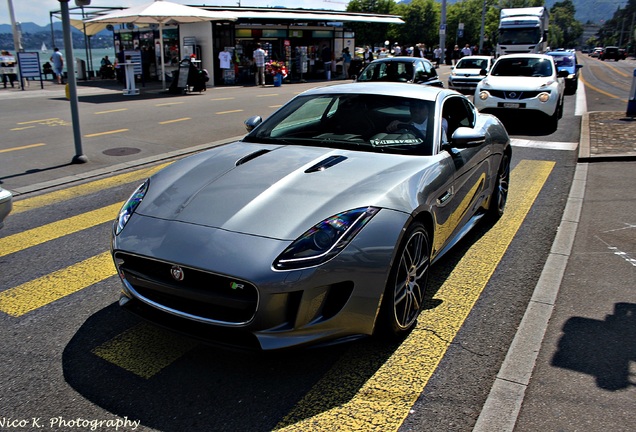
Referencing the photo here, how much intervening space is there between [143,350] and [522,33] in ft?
104

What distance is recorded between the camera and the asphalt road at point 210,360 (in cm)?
290

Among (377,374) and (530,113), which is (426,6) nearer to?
(530,113)

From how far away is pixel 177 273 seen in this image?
10.0 ft

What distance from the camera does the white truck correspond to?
29.9m

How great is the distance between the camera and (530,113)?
13359 millimetres

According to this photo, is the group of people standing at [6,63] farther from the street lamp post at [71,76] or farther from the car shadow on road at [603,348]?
the car shadow on road at [603,348]

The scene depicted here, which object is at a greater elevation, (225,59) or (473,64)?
(225,59)

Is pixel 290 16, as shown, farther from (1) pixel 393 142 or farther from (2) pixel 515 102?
(1) pixel 393 142

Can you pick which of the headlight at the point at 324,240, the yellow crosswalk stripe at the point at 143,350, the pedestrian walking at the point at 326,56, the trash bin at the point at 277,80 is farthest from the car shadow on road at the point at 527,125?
the pedestrian walking at the point at 326,56

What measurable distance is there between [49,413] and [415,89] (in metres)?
3.78

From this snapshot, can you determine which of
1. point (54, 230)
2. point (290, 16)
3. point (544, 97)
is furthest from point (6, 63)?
point (544, 97)

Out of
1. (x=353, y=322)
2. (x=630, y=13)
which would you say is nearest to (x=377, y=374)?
(x=353, y=322)

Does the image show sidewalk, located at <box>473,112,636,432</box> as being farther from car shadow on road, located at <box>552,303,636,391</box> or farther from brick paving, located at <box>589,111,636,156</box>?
brick paving, located at <box>589,111,636,156</box>

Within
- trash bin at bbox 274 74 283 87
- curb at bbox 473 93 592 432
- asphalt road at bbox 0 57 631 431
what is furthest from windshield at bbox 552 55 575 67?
curb at bbox 473 93 592 432
